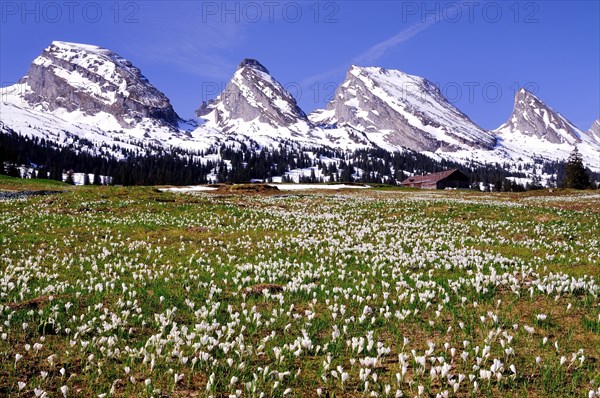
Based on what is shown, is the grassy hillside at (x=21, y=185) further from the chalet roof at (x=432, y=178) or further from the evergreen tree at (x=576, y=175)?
the chalet roof at (x=432, y=178)

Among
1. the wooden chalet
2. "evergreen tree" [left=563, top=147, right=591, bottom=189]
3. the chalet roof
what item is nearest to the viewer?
"evergreen tree" [left=563, top=147, right=591, bottom=189]

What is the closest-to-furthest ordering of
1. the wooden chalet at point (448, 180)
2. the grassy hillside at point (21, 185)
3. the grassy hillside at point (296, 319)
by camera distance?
the grassy hillside at point (296, 319), the grassy hillside at point (21, 185), the wooden chalet at point (448, 180)

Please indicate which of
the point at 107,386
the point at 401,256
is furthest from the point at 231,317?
the point at 401,256

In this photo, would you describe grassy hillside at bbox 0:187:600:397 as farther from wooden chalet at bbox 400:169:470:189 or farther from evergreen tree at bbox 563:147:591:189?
wooden chalet at bbox 400:169:470:189

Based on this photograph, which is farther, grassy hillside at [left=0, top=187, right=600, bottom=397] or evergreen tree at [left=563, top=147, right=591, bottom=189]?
evergreen tree at [left=563, top=147, right=591, bottom=189]

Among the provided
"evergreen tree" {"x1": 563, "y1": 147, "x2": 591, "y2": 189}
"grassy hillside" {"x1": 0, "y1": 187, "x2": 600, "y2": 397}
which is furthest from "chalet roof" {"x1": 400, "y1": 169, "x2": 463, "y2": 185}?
"grassy hillside" {"x1": 0, "y1": 187, "x2": 600, "y2": 397}

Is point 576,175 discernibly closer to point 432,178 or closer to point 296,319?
point 432,178

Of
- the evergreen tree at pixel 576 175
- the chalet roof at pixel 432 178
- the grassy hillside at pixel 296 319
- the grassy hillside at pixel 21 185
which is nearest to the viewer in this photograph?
the grassy hillside at pixel 296 319

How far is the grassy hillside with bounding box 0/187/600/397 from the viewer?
5090mm

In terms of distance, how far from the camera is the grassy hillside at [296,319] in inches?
200

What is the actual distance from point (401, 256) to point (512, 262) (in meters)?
3.21

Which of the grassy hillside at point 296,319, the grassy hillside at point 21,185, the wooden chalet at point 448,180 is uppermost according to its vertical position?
the wooden chalet at point 448,180

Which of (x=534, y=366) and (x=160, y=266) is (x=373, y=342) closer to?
(x=534, y=366)

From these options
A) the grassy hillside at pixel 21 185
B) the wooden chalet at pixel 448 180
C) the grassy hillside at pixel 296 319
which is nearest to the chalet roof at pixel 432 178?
the wooden chalet at pixel 448 180
